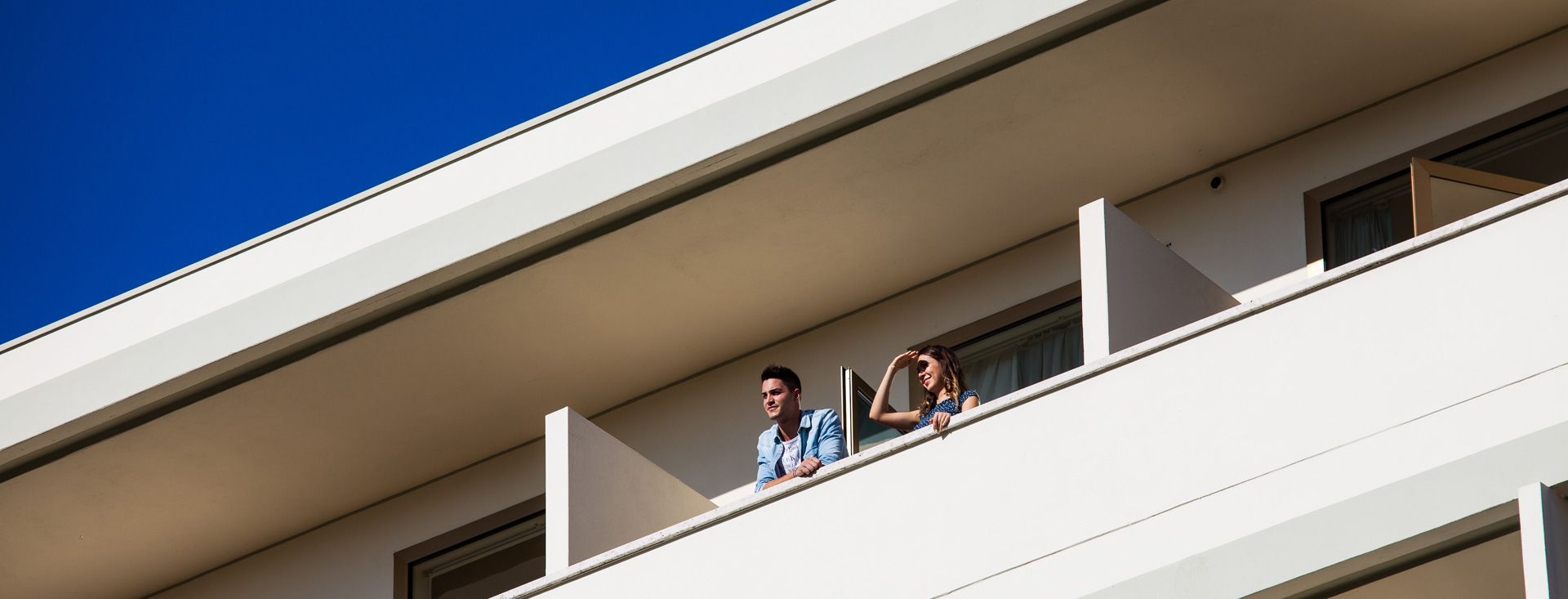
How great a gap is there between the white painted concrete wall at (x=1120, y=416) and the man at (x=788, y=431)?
83 cm

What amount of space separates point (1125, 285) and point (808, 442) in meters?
1.74

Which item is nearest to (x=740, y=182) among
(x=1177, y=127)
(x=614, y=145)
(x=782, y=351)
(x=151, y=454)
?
(x=614, y=145)

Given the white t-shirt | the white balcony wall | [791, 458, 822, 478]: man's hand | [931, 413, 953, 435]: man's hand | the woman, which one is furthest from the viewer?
the white t-shirt

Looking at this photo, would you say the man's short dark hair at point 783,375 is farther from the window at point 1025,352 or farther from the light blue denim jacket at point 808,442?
the window at point 1025,352

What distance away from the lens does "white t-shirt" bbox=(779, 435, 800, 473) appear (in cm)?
940

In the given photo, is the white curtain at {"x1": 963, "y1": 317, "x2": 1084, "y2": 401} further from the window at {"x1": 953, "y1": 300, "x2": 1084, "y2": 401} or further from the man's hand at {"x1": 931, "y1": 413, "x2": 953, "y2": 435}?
the man's hand at {"x1": 931, "y1": 413, "x2": 953, "y2": 435}

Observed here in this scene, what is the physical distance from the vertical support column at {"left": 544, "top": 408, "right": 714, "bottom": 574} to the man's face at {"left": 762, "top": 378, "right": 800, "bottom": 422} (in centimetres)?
85

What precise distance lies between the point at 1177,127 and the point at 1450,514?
12.3ft

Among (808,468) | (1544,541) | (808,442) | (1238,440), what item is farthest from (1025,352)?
(1544,541)

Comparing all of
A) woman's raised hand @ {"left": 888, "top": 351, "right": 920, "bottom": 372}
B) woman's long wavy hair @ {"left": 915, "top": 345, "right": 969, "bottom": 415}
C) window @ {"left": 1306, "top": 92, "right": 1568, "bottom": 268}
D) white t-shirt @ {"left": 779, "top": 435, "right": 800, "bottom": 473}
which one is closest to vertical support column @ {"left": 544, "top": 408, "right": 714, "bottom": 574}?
white t-shirt @ {"left": 779, "top": 435, "right": 800, "bottom": 473}

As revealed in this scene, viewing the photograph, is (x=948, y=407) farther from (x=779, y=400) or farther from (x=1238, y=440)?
(x=1238, y=440)

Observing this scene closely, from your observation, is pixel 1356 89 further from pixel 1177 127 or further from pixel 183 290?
pixel 183 290

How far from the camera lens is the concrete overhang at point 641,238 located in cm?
974

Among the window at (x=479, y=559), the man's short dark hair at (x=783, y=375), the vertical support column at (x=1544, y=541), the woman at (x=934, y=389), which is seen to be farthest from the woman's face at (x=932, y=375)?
the window at (x=479, y=559)
